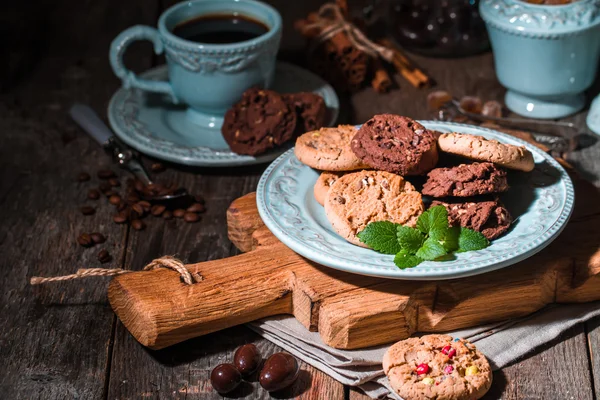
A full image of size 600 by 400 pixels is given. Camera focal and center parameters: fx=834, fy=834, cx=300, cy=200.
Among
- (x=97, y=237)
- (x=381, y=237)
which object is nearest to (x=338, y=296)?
(x=381, y=237)

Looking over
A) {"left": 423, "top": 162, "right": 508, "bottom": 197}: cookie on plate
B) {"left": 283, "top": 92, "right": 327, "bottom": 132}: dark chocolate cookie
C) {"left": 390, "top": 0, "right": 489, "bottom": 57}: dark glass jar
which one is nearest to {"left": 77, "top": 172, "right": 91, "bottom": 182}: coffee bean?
{"left": 283, "top": 92, "right": 327, "bottom": 132}: dark chocolate cookie

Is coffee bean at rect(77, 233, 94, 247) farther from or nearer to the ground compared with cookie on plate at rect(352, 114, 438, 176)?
nearer to the ground

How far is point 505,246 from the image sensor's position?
5.07ft

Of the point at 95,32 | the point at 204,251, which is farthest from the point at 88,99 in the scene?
the point at 204,251

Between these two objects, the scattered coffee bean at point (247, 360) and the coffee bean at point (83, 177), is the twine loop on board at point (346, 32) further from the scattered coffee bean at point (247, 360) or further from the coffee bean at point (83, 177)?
the scattered coffee bean at point (247, 360)

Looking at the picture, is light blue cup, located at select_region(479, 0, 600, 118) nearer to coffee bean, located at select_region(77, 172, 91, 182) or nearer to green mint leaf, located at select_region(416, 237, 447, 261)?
green mint leaf, located at select_region(416, 237, 447, 261)

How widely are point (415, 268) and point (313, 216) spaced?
288 mm

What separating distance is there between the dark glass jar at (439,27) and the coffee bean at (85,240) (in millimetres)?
1262

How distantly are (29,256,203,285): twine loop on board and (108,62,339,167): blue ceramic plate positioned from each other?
0.42 m

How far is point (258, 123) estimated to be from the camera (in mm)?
2057

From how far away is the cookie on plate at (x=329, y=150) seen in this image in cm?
170

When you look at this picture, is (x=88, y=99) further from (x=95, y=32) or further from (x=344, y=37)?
(x=344, y=37)

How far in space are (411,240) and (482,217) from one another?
0.50 feet

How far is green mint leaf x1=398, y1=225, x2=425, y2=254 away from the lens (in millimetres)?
1530
